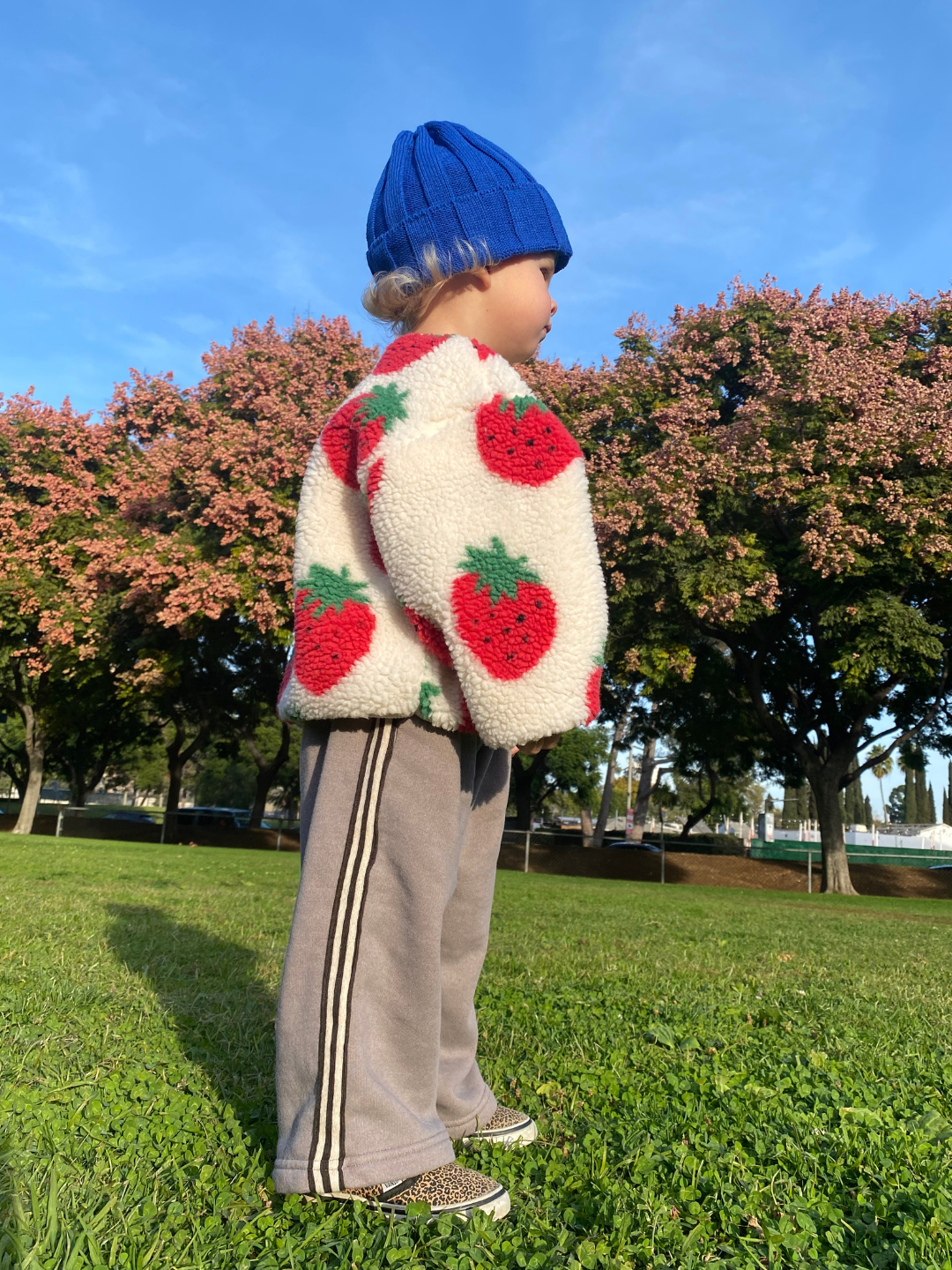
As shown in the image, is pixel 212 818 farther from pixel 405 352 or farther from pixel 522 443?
pixel 522 443

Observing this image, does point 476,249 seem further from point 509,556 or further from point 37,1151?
point 37,1151

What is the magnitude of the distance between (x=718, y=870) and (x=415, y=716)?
22540 millimetres

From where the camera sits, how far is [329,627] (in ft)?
6.84

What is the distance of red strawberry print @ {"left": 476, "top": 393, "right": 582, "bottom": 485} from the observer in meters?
2.04

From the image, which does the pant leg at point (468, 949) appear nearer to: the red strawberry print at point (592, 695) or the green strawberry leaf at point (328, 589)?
the red strawberry print at point (592, 695)

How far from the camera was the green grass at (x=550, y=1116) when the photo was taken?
1692 mm

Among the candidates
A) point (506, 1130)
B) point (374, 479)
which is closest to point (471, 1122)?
point (506, 1130)

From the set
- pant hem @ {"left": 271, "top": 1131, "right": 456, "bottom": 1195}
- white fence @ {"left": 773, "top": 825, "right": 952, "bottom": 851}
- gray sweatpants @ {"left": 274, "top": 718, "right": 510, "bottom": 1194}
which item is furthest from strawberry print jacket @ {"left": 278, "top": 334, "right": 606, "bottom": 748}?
white fence @ {"left": 773, "top": 825, "right": 952, "bottom": 851}

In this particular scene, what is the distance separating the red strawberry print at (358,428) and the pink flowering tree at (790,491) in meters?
14.0

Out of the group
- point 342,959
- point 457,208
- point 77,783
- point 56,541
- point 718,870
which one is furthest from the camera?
point 77,783

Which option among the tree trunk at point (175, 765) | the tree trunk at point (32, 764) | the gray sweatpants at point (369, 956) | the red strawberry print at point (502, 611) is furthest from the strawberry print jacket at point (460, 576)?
the tree trunk at point (175, 765)

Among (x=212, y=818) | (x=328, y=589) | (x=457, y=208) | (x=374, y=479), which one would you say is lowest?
(x=212, y=818)

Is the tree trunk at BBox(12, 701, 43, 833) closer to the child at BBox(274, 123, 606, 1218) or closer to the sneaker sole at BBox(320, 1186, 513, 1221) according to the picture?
the child at BBox(274, 123, 606, 1218)

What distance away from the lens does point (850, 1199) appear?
76.8 inches
